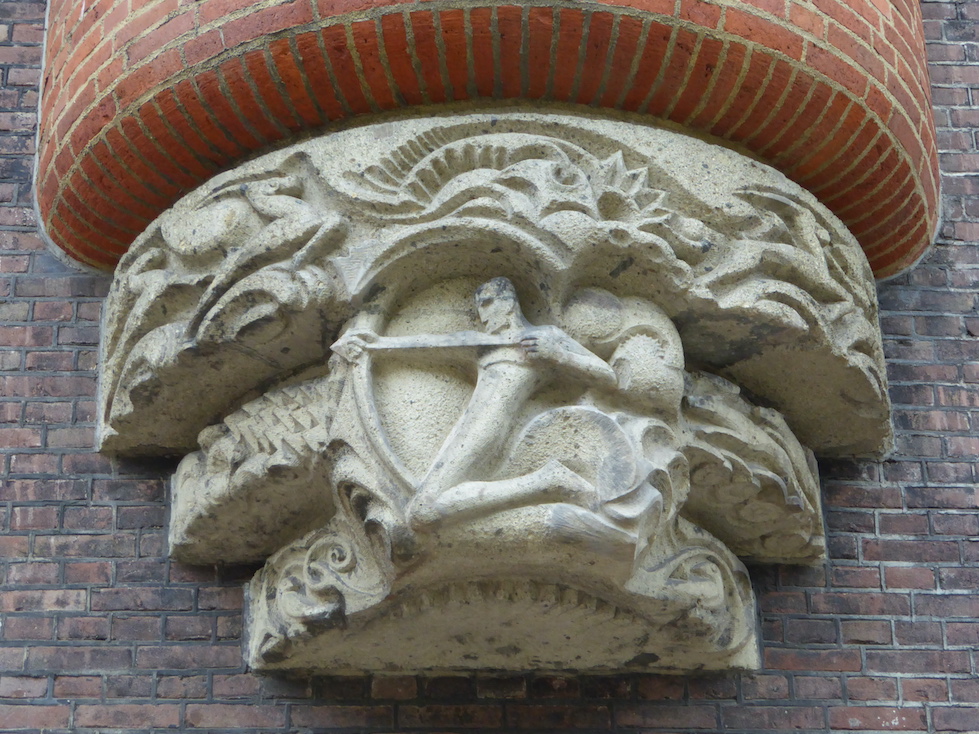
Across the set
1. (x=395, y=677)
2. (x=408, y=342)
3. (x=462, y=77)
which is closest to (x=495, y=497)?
(x=408, y=342)

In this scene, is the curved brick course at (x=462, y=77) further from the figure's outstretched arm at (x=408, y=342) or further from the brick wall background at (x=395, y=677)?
the figure's outstretched arm at (x=408, y=342)

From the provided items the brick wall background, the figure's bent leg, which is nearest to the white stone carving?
the figure's bent leg

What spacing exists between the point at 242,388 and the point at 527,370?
789 millimetres

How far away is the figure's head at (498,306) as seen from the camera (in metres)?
3.42

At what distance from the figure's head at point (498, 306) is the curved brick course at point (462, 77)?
0.56 m

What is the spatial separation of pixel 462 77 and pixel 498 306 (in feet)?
2.08

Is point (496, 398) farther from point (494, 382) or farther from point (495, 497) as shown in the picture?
point (495, 497)

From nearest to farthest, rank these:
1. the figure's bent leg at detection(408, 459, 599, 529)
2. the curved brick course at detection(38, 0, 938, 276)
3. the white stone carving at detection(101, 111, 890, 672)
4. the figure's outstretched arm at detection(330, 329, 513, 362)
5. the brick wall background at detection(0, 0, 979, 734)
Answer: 1. the figure's bent leg at detection(408, 459, 599, 529)
2. the white stone carving at detection(101, 111, 890, 672)
3. the figure's outstretched arm at detection(330, 329, 513, 362)
4. the curved brick course at detection(38, 0, 938, 276)
5. the brick wall background at detection(0, 0, 979, 734)

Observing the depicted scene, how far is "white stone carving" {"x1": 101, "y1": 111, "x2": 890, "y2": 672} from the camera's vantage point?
3285 mm

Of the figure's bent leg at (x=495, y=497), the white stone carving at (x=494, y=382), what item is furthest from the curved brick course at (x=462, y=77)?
the figure's bent leg at (x=495, y=497)

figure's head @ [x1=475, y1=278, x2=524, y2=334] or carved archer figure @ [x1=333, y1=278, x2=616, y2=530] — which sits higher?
figure's head @ [x1=475, y1=278, x2=524, y2=334]

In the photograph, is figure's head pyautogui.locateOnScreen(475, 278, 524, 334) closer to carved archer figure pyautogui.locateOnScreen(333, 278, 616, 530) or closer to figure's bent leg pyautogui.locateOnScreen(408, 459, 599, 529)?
carved archer figure pyautogui.locateOnScreen(333, 278, 616, 530)

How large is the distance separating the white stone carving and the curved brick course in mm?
128

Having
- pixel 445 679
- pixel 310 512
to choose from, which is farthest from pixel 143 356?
pixel 445 679
